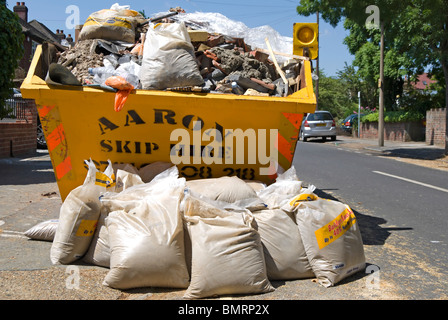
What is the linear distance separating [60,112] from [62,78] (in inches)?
12.1

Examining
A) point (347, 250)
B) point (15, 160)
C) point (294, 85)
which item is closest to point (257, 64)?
point (294, 85)

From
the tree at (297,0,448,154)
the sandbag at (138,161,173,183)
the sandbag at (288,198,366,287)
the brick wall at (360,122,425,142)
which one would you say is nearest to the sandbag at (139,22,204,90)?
the sandbag at (138,161,173,183)

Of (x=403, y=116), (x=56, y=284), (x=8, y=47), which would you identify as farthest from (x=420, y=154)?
(x=56, y=284)

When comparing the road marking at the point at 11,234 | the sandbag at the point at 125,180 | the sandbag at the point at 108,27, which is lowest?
the road marking at the point at 11,234

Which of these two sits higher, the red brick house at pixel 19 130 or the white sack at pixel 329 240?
the red brick house at pixel 19 130

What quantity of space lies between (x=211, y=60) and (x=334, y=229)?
247 cm

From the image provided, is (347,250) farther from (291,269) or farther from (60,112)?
(60,112)

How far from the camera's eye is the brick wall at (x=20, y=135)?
1181cm

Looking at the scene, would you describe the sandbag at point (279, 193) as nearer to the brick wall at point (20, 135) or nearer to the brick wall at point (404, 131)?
the brick wall at point (20, 135)

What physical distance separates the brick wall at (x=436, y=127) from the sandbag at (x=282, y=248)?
17.0 meters

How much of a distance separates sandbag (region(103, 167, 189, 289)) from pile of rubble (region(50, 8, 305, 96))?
1495mm

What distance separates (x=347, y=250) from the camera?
3535 millimetres

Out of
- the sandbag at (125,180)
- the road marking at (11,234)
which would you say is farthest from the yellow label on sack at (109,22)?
the road marking at (11,234)

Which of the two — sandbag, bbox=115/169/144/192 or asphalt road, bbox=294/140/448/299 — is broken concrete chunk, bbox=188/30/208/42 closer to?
sandbag, bbox=115/169/144/192
